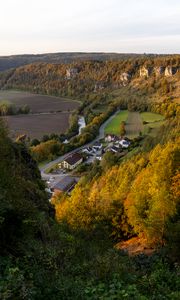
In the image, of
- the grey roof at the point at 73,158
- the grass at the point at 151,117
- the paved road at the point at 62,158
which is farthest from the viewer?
the grass at the point at 151,117

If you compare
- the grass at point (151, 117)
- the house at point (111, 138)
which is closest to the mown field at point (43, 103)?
the grass at point (151, 117)

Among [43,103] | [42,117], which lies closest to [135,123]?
[42,117]

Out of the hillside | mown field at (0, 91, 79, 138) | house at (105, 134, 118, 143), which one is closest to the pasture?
house at (105, 134, 118, 143)

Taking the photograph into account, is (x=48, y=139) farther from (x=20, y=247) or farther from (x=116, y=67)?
(x=116, y=67)

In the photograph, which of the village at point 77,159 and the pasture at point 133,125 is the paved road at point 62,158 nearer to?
the village at point 77,159

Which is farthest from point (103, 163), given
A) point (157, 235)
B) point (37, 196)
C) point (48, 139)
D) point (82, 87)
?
point (82, 87)
